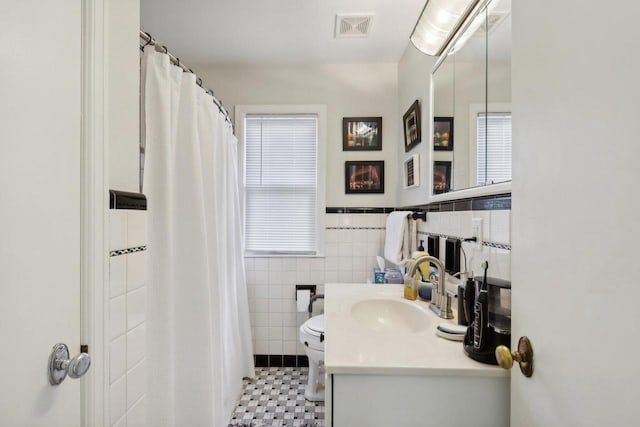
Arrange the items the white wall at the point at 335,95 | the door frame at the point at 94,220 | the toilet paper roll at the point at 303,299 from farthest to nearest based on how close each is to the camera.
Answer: the white wall at the point at 335,95 → the toilet paper roll at the point at 303,299 → the door frame at the point at 94,220

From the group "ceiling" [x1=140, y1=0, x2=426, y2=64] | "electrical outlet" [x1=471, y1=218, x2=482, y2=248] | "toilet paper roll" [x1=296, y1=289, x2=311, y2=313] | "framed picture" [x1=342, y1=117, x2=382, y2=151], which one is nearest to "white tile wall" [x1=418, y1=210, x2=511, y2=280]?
"electrical outlet" [x1=471, y1=218, x2=482, y2=248]

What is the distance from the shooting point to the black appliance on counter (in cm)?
79

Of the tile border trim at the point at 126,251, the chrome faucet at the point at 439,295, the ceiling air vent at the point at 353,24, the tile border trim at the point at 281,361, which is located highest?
the ceiling air vent at the point at 353,24

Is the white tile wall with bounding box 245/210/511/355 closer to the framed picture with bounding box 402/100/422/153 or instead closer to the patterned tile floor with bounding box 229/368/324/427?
the patterned tile floor with bounding box 229/368/324/427

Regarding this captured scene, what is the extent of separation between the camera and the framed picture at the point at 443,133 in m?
1.42

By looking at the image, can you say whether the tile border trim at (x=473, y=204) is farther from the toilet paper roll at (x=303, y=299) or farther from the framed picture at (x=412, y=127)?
the toilet paper roll at (x=303, y=299)

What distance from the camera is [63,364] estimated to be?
599mm

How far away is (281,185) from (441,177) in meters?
1.27

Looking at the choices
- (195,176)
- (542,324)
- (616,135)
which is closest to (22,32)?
(195,176)

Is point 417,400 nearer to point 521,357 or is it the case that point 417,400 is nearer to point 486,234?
point 521,357

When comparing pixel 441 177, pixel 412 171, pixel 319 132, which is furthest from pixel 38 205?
pixel 319 132

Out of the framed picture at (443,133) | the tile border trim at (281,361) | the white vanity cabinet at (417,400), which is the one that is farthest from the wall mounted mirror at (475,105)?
the tile border trim at (281,361)

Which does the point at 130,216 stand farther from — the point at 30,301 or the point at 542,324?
the point at 542,324

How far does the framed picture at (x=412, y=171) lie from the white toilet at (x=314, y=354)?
111cm
